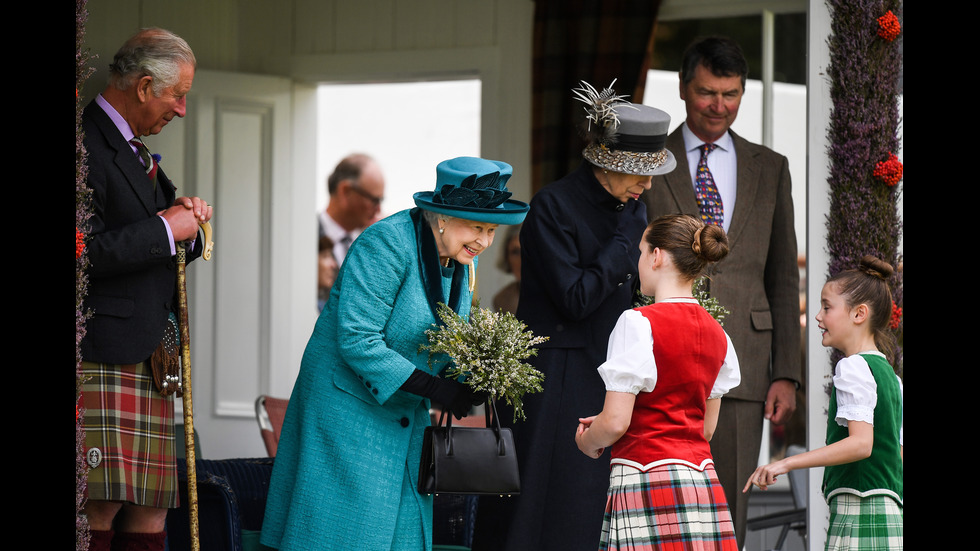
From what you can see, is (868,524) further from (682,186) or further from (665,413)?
(682,186)

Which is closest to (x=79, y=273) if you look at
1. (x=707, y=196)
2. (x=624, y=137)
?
(x=624, y=137)

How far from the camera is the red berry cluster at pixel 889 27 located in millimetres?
4543

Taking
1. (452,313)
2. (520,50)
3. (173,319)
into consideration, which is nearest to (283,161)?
(520,50)

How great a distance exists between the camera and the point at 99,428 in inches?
137

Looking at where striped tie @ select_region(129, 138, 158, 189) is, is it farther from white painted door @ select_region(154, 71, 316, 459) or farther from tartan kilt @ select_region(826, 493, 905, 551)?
white painted door @ select_region(154, 71, 316, 459)

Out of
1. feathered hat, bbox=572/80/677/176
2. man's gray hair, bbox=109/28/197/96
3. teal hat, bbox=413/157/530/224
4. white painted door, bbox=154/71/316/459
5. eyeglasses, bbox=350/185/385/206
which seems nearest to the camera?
teal hat, bbox=413/157/530/224

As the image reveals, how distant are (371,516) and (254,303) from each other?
3767 millimetres

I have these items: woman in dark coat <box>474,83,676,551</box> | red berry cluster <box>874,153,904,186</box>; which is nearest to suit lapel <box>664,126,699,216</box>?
woman in dark coat <box>474,83,676,551</box>

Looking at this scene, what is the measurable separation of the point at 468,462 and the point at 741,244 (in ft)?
5.50

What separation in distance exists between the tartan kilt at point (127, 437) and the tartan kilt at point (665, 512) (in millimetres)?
1424

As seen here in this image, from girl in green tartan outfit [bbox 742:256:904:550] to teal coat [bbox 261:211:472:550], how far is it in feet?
3.57

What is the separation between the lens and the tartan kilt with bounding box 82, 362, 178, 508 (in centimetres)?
347

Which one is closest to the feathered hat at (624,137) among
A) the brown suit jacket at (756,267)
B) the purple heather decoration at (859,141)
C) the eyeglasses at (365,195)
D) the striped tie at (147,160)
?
the brown suit jacket at (756,267)

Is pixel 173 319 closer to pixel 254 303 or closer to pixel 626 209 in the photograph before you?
pixel 626 209
